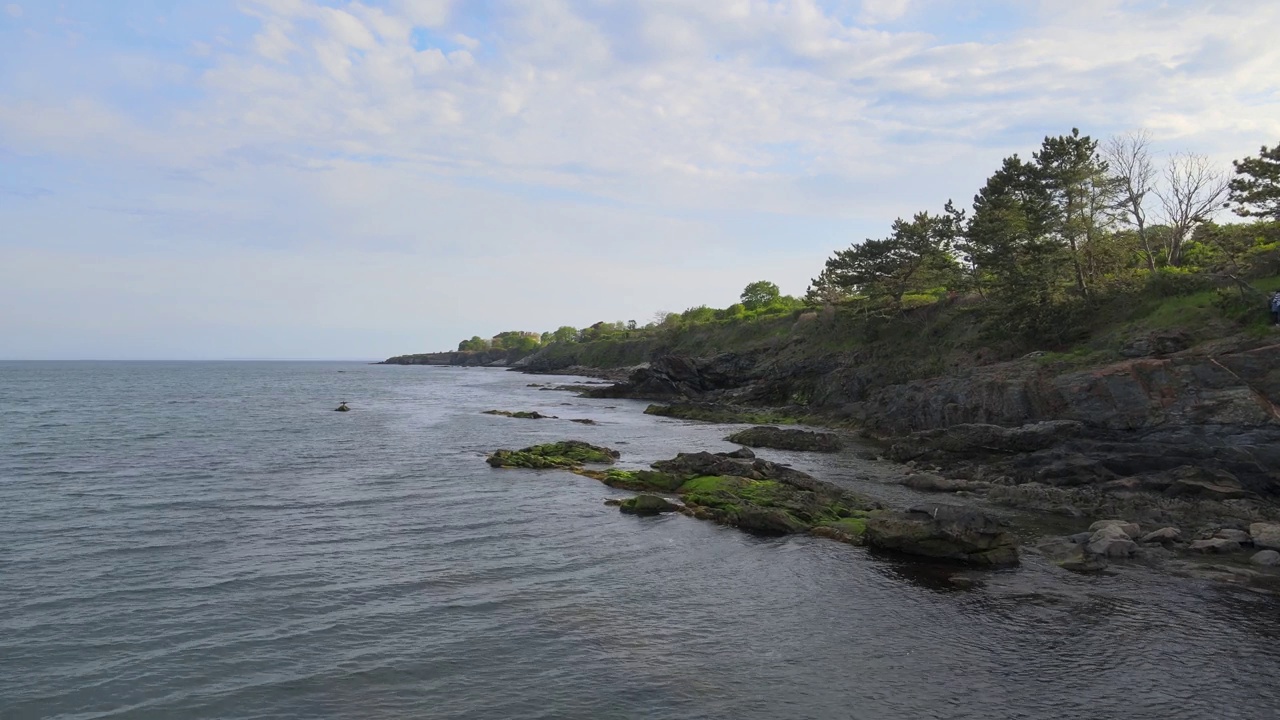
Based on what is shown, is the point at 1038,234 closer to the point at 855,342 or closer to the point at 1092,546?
the point at 855,342

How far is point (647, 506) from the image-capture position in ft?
85.9

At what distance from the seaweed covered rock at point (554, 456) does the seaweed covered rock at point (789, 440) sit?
31.2ft

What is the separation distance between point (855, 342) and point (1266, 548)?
174 ft

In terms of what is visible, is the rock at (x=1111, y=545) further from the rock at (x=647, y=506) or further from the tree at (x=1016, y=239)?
the tree at (x=1016, y=239)

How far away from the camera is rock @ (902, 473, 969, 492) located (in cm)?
3002

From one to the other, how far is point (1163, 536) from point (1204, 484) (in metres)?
6.47

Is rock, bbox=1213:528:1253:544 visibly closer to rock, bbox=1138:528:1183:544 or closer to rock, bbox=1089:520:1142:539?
rock, bbox=1138:528:1183:544

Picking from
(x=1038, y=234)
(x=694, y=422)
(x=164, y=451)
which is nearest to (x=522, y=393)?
(x=694, y=422)

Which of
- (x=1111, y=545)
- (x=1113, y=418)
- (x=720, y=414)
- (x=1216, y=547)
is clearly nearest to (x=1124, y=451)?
(x=1113, y=418)

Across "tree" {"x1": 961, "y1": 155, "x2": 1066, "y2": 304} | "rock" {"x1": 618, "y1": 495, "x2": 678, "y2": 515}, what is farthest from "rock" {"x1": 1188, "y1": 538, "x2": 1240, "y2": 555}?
"tree" {"x1": 961, "y1": 155, "x2": 1066, "y2": 304}

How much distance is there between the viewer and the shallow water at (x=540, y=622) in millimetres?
12156

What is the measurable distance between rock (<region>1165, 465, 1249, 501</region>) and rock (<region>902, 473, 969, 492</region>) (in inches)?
280

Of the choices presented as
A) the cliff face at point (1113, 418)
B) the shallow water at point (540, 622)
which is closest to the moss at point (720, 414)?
the cliff face at point (1113, 418)

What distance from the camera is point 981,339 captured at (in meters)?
54.9
